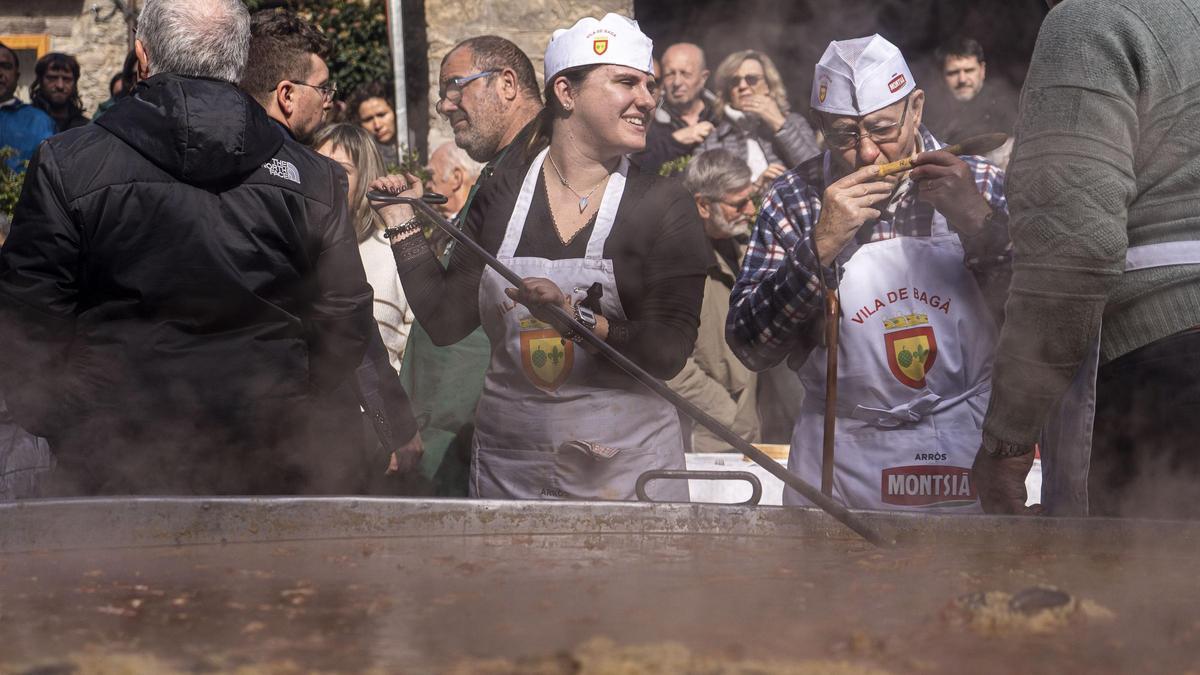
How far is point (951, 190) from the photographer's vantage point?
8.93 feet

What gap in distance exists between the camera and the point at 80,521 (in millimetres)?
2008

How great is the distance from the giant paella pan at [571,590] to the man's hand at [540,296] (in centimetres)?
63

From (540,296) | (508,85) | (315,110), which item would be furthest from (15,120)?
(540,296)

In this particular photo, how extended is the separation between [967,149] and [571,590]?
1.42 m

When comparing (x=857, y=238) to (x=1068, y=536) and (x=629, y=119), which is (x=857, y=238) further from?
(x=1068, y=536)

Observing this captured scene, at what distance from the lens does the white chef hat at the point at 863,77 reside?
2.95 m

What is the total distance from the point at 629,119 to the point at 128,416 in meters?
1.30

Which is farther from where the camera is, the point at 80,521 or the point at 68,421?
the point at 68,421

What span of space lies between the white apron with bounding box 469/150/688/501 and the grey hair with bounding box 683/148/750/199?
1766 mm

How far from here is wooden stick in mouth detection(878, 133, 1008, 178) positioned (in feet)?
8.91

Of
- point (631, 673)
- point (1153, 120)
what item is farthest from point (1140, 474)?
point (631, 673)

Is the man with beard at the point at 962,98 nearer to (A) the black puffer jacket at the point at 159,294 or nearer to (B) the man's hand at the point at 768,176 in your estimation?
(B) the man's hand at the point at 768,176

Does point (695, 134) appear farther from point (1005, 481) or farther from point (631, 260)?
point (1005, 481)

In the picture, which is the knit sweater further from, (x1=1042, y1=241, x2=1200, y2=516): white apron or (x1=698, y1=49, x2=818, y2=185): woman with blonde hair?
(x1=698, y1=49, x2=818, y2=185): woman with blonde hair
